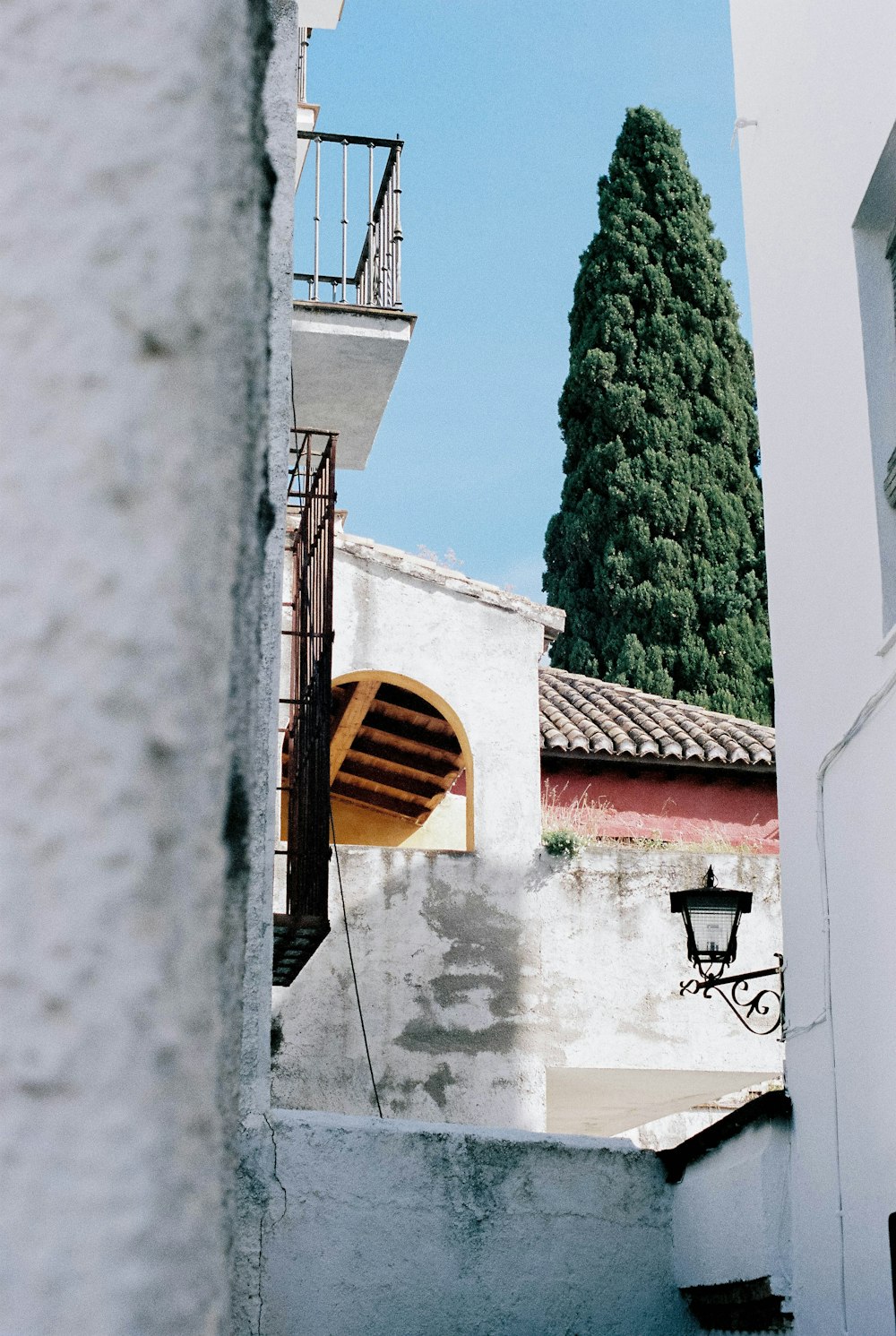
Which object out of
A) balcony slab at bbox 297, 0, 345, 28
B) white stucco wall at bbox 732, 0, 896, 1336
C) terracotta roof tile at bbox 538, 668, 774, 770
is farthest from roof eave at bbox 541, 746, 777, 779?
white stucco wall at bbox 732, 0, 896, 1336

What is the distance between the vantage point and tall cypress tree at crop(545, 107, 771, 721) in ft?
66.2

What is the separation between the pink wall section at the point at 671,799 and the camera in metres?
14.1

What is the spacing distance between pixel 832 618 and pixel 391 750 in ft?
29.9

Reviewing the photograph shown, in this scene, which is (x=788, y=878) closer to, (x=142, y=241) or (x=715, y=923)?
(x=715, y=923)

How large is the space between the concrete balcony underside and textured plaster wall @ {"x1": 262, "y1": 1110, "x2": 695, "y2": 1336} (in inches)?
213

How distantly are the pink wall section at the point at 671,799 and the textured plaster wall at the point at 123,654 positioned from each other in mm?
13103

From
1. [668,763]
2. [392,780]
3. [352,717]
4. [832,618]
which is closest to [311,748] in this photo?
[832,618]

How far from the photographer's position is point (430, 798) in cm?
1548

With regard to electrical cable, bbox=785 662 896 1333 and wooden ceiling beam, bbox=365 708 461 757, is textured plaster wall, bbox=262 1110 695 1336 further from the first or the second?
wooden ceiling beam, bbox=365 708 461 757

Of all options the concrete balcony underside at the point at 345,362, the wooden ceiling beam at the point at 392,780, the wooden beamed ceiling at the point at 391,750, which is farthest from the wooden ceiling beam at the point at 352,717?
the concrete balcony underside at the point at 345,362

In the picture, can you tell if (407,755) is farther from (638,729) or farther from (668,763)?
(668,763)

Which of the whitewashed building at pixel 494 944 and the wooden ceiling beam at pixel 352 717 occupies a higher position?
the wooden ceiling beam at pixel 352 717

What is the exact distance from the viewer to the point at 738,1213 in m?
5.60

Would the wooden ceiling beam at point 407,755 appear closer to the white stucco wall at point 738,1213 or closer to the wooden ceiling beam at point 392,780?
the wooden ceiling beam at point 392,780
